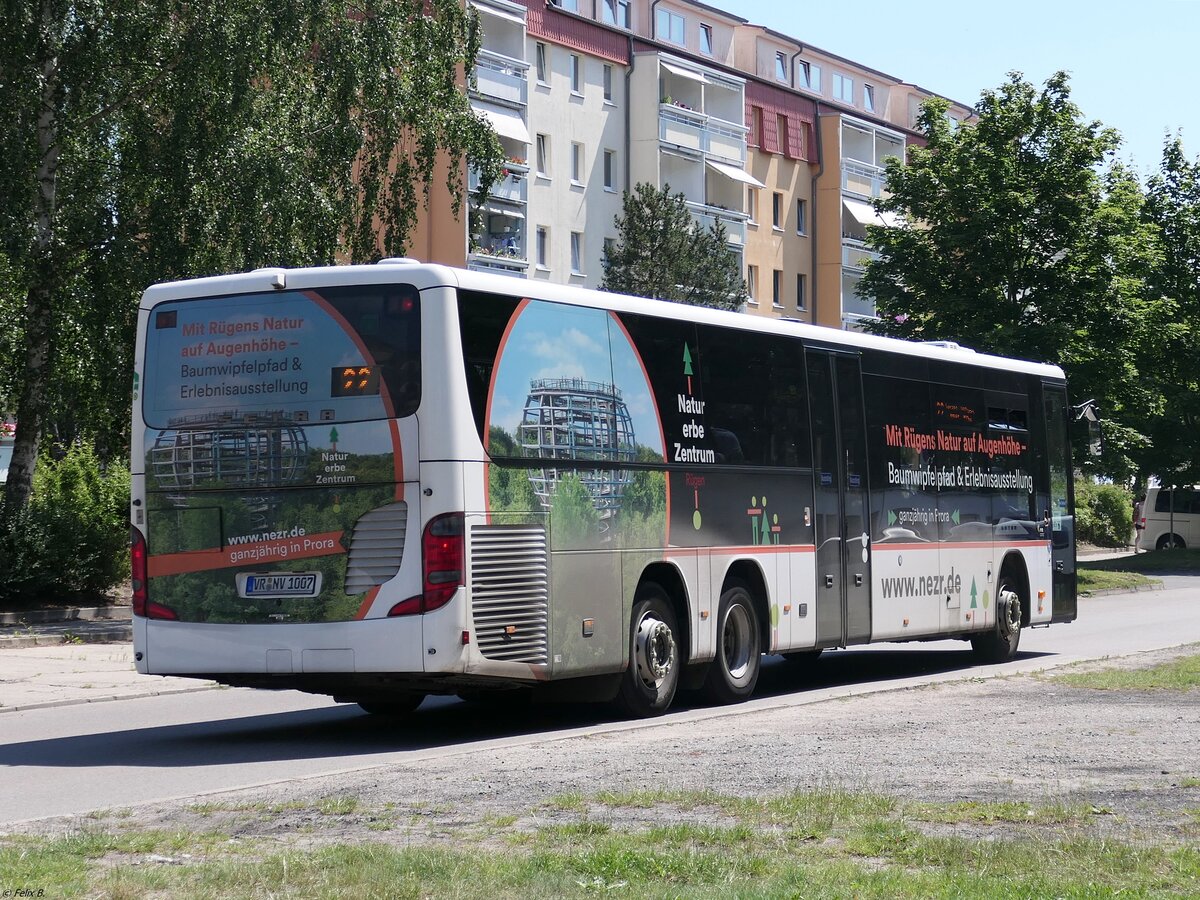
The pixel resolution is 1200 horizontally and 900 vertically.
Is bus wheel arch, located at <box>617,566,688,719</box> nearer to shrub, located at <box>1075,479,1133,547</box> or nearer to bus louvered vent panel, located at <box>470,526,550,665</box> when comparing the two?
bus louvered vent panel, located at <box>470,526,550,665</box>

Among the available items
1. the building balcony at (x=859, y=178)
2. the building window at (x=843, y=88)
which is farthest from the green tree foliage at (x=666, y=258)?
the building window at (x=843, y=88)

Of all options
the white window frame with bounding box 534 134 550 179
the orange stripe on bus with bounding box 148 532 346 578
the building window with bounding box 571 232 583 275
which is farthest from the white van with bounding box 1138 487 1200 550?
the orange stripe on bus with bounding box 148 532 346 578

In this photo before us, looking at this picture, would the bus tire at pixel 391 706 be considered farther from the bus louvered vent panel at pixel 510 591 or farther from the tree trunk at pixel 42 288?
the tree trunk at pixel 42 288

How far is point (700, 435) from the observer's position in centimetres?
1508

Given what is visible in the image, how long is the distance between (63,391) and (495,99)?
33.0m

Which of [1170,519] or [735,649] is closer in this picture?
[735,649]

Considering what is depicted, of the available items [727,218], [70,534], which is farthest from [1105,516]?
[70,534]

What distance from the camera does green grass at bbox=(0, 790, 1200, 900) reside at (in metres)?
6.69

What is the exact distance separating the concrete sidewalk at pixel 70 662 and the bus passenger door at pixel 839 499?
21.2ft

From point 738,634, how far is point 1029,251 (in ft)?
92.0

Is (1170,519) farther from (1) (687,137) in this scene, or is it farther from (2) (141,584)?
(2) (141,584)

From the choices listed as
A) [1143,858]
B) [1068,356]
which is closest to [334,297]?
[1143,858]

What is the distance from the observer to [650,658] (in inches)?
560

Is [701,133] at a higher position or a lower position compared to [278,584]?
higher
